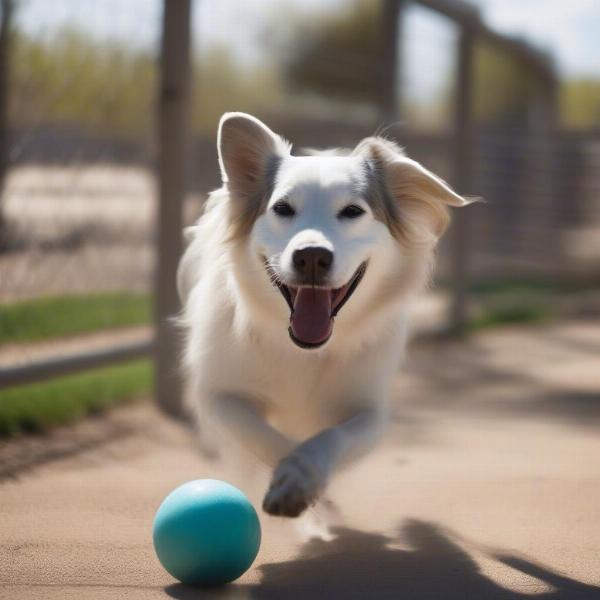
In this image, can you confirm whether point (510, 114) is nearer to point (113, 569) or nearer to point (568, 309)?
point (568, 309)

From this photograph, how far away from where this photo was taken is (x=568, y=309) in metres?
11.3

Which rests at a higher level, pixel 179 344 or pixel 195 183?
pixel 195 183

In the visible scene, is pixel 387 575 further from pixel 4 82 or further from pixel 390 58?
pixel 390 58

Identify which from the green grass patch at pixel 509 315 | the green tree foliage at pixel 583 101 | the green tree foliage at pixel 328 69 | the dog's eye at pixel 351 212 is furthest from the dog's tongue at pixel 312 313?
the green tree foliage at pixel 583 101

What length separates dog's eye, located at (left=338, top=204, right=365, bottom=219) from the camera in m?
3.77

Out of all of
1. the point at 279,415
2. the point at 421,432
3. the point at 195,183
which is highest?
the point at 195,183

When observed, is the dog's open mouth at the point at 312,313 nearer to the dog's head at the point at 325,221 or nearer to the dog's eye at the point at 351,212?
the dog's head at the point at 325,221

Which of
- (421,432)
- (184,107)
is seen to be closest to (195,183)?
(184,107)

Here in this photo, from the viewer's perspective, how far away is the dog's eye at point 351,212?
12.4 ft

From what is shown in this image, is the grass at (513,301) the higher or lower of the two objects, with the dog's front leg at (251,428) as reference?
lower

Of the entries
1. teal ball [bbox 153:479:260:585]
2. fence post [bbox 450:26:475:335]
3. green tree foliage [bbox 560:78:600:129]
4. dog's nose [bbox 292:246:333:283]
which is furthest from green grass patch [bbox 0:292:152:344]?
green tree foliage [bbox 560:78:600:129]

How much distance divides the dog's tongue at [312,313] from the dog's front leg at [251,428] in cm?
39

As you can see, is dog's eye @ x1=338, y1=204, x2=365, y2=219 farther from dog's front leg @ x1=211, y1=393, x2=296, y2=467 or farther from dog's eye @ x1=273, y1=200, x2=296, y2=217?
dog's front leg @ x1=211, y1=393, x2=296, y2=467

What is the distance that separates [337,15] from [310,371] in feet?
29.1
